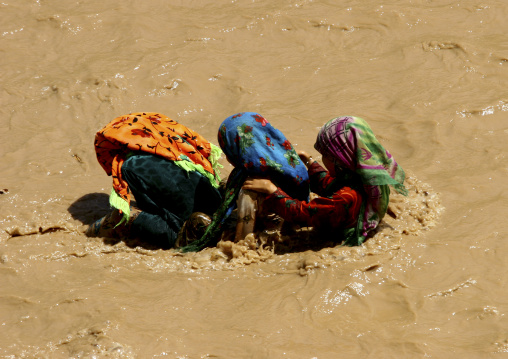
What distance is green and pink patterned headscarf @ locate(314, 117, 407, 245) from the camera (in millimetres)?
4305

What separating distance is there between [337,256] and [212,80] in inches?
130

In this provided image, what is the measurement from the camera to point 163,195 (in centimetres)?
490

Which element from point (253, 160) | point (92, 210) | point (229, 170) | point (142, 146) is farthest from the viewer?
point (229, 170)

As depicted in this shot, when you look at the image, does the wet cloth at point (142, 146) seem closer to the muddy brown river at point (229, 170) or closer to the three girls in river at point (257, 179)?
the three girls in river at point (257, 179)

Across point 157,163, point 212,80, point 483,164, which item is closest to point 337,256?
point 157,163

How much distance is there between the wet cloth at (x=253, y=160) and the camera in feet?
14.9

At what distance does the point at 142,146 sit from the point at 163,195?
15.1 inches

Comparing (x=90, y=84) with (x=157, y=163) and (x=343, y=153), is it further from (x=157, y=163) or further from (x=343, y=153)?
(x=343, y=153)

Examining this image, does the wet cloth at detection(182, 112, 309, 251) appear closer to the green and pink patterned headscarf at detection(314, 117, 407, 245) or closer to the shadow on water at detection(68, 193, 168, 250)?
the green and pink patterned headscarf at detection(314, 117, 407, 245)

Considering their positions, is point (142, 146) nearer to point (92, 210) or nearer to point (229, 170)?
point (92, 210)

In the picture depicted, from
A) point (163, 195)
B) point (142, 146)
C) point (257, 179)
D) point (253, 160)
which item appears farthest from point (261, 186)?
point (142, 146)

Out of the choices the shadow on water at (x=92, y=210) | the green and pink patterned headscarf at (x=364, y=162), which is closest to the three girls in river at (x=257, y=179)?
the green and pink patterned headscarf at (x=364, y=162)

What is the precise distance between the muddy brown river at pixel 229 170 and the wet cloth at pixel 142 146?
50 centimetres

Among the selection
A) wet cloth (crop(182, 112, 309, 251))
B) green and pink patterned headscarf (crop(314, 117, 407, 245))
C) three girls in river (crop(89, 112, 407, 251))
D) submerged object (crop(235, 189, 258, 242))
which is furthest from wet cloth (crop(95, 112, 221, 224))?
green and pink patterned headscarf (crop(314, 117, 407, 245))
